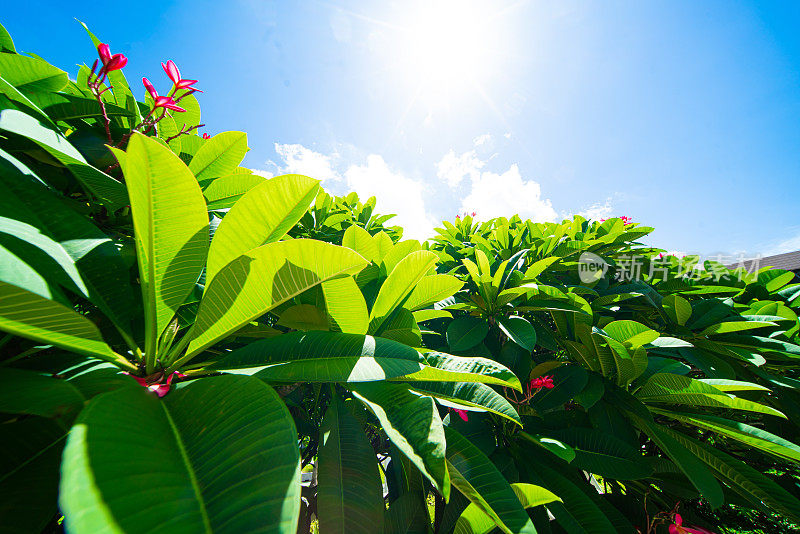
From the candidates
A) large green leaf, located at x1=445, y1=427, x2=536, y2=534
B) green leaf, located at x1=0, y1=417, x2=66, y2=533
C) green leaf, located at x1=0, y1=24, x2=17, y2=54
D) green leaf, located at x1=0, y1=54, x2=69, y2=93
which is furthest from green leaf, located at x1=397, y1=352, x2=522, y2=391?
green leaf, located at x1=0, y1=24, x2=17, y2=54

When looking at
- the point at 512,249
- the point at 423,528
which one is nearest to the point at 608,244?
the point at 512,249

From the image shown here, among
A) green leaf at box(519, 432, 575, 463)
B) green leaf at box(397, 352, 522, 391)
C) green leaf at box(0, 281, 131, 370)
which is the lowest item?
green leaf at box(519, 432, 575, 463)

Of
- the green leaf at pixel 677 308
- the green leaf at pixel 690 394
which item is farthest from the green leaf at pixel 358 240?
the green leaf at pixel 677 308

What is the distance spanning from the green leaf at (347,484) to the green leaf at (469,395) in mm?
199

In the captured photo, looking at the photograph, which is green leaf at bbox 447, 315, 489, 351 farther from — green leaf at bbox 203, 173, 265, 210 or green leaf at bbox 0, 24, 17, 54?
green leaf at bbox 0, 24, 17, 54

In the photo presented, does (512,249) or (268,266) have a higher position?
(512,249)

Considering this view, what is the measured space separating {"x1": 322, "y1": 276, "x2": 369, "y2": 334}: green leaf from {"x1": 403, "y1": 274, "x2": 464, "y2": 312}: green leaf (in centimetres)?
21

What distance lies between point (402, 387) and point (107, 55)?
1171mm

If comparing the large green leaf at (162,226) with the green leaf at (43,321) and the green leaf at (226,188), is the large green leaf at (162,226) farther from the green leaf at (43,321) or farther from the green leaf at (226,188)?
the green leaf at (226,188)

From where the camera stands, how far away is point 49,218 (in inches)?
21.5

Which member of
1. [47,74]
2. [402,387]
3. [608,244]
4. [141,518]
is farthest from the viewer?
[608,244]

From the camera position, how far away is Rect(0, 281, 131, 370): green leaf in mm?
324

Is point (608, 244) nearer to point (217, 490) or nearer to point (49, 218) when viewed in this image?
point (217, 490)

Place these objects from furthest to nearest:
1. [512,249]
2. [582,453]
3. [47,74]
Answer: [512,249] → [582,453] → [47,74]
